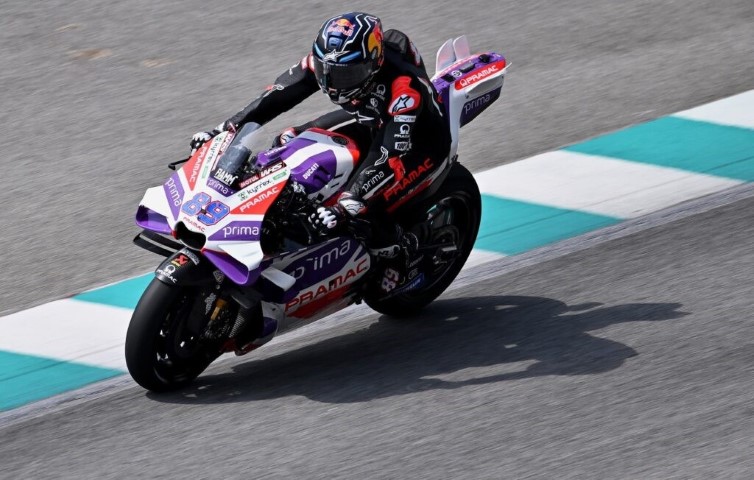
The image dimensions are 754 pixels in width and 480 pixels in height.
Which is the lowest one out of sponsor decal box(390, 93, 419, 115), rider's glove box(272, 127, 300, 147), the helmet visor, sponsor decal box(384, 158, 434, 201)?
sponsor decal box(384, 158, 434, 201)

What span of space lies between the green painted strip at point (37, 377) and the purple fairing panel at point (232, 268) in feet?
3.69

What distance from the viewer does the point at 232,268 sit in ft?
19.4

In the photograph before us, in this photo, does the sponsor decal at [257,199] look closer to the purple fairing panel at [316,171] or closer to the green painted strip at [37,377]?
the purple fairing panel at [316,171]

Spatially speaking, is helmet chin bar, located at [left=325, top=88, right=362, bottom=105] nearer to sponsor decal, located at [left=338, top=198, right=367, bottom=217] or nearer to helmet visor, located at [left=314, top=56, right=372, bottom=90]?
helmet visor, located at [left=314, top=56, right=372, bottom=90]

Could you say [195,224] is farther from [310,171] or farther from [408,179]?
[408,179]

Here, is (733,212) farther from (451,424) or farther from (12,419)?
(12,419)

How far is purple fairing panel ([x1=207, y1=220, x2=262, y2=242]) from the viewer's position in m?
5.93

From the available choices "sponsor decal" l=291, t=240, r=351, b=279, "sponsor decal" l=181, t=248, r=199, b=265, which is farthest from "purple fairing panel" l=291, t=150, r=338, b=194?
"sponsor decal" l=181, t=248, r=199, b=265

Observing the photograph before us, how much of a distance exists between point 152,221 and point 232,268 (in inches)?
21.2

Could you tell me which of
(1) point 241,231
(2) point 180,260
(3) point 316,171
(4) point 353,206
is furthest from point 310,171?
(2) point 180,260

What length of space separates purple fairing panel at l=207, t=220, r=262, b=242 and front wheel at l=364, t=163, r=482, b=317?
3.74ft

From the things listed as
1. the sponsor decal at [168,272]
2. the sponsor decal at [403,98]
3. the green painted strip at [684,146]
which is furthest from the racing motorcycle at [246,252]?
the green painted strip at [684,146]

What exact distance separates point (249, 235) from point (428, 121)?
1293mm

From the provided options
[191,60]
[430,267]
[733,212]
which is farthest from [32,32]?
[733,212]
